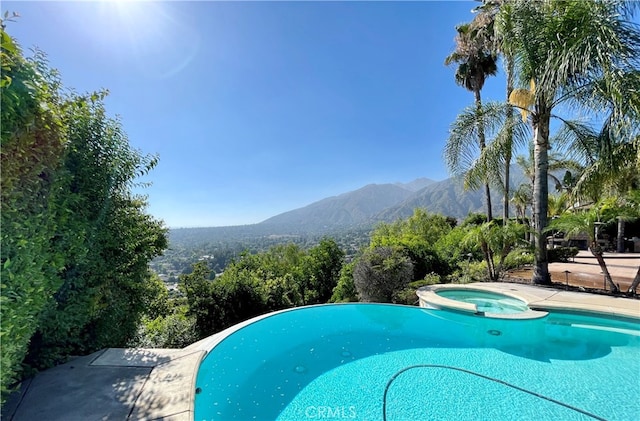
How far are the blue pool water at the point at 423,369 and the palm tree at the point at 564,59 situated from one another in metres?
3.64

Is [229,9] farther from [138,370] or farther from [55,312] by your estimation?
[138,370]

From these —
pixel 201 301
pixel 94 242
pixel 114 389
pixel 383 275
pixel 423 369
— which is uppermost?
pixel 94 242

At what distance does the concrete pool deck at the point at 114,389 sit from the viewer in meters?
2.95

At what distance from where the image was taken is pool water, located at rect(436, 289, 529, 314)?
7300 millimetres

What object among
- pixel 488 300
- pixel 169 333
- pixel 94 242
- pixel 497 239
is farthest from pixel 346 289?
pixel 94 242

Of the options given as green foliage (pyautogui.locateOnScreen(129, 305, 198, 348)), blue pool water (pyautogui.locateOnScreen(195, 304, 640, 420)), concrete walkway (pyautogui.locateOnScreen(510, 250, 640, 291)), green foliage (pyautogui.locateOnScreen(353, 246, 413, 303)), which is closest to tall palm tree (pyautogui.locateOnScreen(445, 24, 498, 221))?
concrete walkway (pyautogui.locateOnScreen(510, 250, 640, 291))

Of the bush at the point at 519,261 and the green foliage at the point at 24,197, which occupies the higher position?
the green foliage at the point at 24,197

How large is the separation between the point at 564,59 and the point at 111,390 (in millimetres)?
10563

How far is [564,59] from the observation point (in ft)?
21.2

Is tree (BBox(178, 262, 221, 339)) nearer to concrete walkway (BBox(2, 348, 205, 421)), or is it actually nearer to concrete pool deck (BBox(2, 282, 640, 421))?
concrete pool deck (BBox(2, 282, 640, 421))

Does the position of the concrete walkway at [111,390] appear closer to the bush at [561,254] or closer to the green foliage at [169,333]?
the green foliage at [169,333]

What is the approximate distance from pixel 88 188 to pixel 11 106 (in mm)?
1747

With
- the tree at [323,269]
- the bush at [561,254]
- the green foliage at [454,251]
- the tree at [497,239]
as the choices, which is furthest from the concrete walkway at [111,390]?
the bush at [561,254]

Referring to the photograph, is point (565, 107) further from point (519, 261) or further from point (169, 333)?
point (169, 333)
